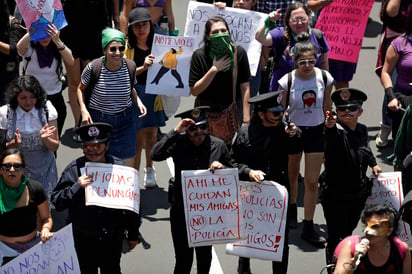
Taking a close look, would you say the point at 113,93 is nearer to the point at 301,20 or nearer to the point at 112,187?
the point at 112,187

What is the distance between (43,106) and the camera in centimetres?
965

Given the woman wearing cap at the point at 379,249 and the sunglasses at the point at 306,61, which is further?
the sunglasses at the point at 306,61

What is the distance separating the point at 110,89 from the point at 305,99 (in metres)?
1.87

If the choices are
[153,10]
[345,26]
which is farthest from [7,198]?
[345,26]

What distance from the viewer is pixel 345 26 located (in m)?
12.1

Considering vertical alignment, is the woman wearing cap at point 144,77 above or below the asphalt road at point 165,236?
above

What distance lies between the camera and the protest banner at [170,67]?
36.0 feet

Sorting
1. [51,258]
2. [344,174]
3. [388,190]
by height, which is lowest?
[51,258]

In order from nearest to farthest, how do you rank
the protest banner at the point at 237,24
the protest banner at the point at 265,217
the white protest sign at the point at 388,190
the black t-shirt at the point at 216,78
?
the protest banner at the point at 265,217
the white protest sign at the point at 388,190
the black t-shirt at the point at 216,78
the protest banner at the point at 237,24

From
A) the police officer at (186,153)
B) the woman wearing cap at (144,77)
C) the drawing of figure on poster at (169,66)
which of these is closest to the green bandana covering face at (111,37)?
the woman wearing cap at (144,77)

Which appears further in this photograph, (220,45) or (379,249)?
(220,45)

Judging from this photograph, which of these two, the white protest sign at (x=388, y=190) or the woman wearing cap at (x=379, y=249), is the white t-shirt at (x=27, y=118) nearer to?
the white protest sign at (x=388, y=190)

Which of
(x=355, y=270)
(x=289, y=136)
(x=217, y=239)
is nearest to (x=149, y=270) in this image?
(x=217, y=239)

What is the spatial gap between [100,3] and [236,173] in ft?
13.6
